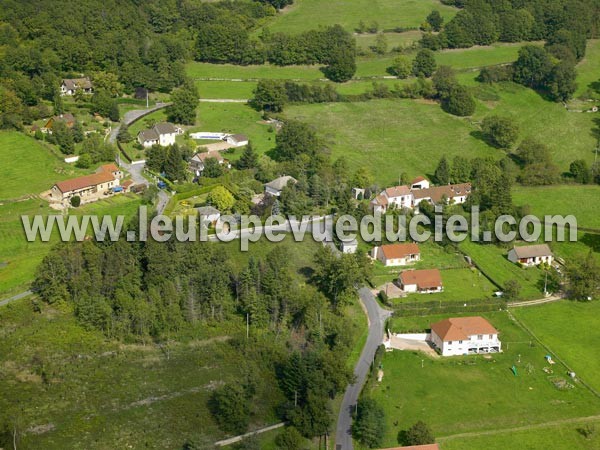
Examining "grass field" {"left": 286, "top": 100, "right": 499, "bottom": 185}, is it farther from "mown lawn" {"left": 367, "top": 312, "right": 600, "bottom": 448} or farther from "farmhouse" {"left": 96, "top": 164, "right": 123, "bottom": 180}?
"mown lawn" {"left": 367, "top": 312, "right": 600, "bottom": 448}

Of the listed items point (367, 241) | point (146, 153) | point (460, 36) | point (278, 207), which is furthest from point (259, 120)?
point (460, 36)

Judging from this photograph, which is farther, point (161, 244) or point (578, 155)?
point (578, 155)

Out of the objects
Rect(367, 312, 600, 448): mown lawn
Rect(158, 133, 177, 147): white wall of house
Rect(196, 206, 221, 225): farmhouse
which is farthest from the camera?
Rect(158, 133, 177, 147): white wall of house

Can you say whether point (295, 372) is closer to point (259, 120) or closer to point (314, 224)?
point (314, 224)

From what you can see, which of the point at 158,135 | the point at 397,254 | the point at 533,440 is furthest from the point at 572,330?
the point at 158,135

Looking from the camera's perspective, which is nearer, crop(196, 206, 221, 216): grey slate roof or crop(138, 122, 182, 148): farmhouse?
crop(196, 206, 221, 216): grey slate roof

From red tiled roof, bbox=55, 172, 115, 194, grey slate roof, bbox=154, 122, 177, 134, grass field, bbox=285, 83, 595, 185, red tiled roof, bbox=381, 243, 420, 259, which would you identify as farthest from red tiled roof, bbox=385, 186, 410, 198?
red tiled roof, bbox=55, 172, 115, 194
